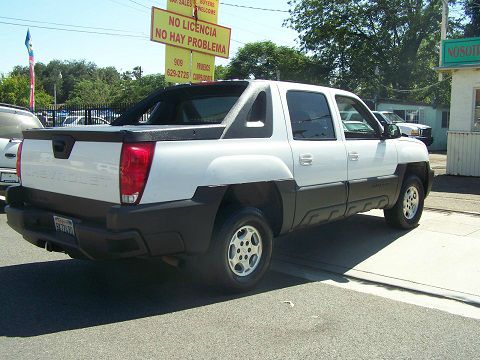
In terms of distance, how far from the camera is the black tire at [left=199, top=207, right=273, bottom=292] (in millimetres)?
4527

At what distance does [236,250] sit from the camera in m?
4.77

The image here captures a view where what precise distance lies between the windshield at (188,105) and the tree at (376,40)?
128 ft

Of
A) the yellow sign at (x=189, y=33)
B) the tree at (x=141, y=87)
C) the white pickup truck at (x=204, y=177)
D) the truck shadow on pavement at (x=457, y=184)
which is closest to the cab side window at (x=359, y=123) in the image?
the white pickup truck at (x=204, y=177)

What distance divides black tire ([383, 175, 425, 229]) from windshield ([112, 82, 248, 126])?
3.20m

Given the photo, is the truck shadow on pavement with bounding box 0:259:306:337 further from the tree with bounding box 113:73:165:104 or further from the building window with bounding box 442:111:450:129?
the tree with bounding box 113:73:165:104

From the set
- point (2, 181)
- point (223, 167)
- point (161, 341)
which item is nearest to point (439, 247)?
point (223, 167)

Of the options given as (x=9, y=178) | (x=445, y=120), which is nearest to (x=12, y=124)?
(x=9, y=178)

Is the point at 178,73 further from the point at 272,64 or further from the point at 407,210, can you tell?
the point at 272,64

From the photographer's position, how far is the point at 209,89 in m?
5.51

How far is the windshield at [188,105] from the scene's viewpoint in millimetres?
5246

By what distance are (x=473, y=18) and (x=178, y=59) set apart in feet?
105

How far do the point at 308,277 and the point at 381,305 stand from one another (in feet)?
3.29

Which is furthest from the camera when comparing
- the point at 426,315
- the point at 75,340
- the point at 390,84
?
the point at 390,84

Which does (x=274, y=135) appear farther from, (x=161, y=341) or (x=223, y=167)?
(x=161, y=341)
